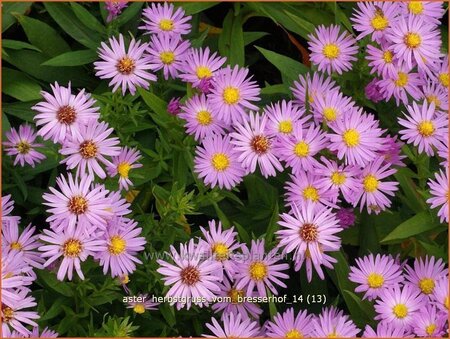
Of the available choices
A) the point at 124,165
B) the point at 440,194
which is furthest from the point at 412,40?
the point at 124,165

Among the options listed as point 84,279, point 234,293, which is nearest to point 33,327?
point 84,279

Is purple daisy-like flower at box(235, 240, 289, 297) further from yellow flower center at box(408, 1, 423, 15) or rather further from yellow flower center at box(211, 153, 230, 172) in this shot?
yellow flower center at box(408, 1, 423, 15)

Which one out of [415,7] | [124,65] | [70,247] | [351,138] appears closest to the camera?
[70,247]

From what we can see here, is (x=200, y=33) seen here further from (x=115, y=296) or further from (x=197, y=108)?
(x=115, y=296)

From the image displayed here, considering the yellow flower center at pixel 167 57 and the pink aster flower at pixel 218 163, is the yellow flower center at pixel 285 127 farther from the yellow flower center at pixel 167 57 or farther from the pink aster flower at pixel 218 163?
the yellow flower center at pixel 167 57

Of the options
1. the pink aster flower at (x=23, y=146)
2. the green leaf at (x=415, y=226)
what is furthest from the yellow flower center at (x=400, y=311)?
the pink aster flower at (x=23, y=146)

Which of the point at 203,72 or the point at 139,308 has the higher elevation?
the point at 203,72

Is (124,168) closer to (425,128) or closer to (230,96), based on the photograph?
(230,96)

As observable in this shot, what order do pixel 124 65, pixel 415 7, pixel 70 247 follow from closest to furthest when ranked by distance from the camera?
pixel 70 247 → pixel 124 65 → pixel 415 7
